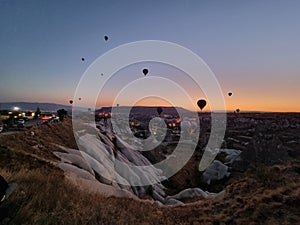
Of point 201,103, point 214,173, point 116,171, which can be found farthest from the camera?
point 201,103

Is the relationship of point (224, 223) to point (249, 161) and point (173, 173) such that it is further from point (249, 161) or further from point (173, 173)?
point (249, 161)

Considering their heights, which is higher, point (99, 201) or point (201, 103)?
point (201, 103)

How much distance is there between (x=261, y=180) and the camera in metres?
16.2

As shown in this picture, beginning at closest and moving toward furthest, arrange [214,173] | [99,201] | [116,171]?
[99,201] < [116,171] < [214,173]

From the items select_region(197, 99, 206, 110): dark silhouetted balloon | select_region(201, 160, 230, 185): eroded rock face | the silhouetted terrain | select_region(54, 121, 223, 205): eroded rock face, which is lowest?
A: select_region(201, 160, 230, 185): eroded rock face

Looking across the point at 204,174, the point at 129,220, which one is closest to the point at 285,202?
the point at 129,220

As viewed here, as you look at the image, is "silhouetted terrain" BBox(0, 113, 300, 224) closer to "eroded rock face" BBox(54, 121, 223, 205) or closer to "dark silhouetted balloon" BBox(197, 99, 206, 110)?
"eroded rock face" BBox(54, 121, 223, 205)

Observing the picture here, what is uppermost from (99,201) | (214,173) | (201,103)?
(201,103)

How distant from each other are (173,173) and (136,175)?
468 inches

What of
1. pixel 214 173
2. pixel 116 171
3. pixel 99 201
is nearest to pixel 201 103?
pixel 214 173

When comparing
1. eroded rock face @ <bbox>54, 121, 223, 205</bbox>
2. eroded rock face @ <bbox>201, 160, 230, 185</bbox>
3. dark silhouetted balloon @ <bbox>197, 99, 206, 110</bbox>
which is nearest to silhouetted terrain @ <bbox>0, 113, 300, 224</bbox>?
eroded rock face @ <bbox>54, 121, 223, 205</bbox>

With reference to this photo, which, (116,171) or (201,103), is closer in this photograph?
(116,171)

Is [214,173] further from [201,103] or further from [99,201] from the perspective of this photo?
[99,201]

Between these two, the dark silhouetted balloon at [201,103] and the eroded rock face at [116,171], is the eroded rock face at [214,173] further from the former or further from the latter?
the dark silhouetted balloon at [201,103]
